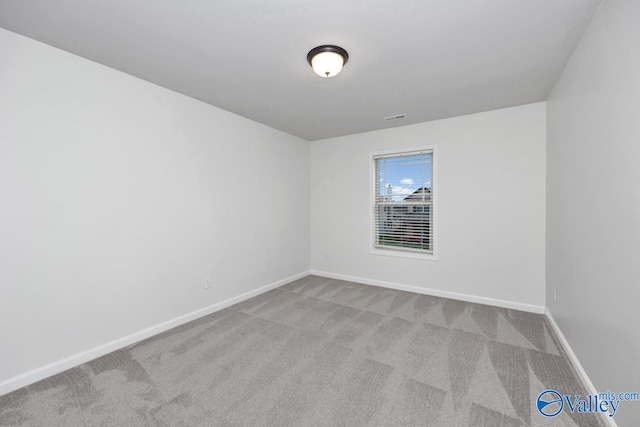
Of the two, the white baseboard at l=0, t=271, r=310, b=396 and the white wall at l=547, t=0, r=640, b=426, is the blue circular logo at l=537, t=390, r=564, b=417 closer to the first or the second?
the white wall at l=547, t=0, r=640, b=426

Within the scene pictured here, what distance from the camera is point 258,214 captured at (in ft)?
12.5

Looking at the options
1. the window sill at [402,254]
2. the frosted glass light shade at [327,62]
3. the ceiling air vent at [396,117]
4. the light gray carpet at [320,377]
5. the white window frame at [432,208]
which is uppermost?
the ceiling air vent at [396,117]

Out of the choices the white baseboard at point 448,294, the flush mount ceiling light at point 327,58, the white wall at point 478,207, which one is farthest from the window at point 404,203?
the flush mount ceiling light at point 327,58

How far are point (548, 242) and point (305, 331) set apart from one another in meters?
2.83

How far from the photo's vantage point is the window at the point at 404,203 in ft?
12.6

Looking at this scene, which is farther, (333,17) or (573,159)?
(573,159)

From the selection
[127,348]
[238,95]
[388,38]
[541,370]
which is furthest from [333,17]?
[127,348]

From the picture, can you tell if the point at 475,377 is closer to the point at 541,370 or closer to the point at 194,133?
the point at 541,370

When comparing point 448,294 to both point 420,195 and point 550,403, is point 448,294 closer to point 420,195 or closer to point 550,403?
point 420,195

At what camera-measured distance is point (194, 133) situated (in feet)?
9.76

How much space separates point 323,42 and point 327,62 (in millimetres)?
132

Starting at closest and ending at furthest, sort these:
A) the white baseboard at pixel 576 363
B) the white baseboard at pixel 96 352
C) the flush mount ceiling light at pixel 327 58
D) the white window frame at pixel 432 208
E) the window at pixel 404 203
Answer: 1. the white baseboard at pixel 576 363
2. the white baseboard at pixel 96 352
3. the flush mount ceiling light at pixel 327 58
4. the white window frame at pixel 432 208
5. the window at pixel 404 203

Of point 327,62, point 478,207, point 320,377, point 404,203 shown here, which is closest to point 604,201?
point 478,207

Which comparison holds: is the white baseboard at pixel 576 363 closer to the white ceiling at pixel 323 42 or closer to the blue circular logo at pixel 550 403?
the blue circular logo at pixel 550 403
